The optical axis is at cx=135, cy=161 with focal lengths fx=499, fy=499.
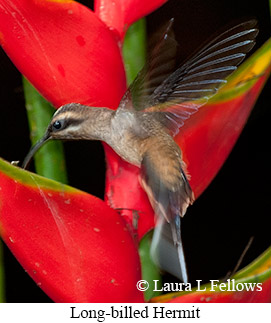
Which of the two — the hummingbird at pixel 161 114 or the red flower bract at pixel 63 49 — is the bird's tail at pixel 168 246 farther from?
the red flower bract at pixel 63 49

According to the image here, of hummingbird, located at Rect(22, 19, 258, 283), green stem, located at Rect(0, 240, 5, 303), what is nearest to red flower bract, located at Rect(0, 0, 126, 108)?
hummingbird, located at Rect(22, 19, 258, 283)

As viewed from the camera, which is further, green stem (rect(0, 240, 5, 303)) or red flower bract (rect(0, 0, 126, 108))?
green stem (rect(0, 240, 5, 303))

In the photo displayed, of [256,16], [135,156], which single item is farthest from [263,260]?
[256,16]

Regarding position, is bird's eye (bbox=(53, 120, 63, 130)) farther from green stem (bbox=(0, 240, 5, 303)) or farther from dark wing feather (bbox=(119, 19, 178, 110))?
green stem (bbox=(0, 240, 5, 303))

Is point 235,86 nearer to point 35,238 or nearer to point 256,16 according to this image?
point 256,16

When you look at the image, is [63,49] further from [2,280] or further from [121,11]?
[2,280]

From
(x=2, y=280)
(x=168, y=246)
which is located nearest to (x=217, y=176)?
(x=168, y=246)

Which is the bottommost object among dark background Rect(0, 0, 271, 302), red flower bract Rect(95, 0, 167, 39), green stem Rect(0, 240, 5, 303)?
green stem Rect(0, 240, 5, 303)
